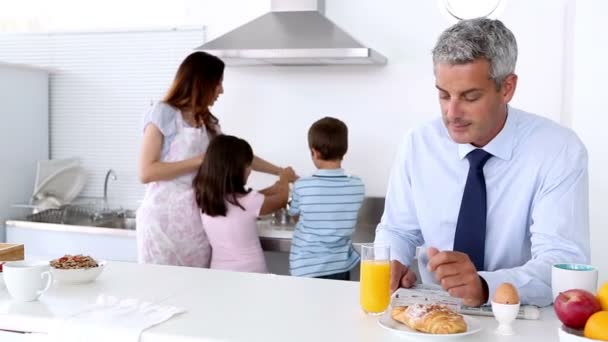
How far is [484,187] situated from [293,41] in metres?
1.57

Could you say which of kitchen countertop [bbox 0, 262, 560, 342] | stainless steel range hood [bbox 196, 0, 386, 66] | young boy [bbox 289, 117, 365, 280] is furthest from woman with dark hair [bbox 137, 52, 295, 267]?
kitchen countertop [bbox 0, 262, 560, 342]

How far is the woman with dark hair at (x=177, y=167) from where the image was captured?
2.74 meters

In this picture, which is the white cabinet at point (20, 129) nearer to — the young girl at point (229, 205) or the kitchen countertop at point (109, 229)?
the kitchen countertop at point (109, 229)

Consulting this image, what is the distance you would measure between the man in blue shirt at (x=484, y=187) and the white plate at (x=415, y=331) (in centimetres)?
9

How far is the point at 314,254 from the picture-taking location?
8.93 ft

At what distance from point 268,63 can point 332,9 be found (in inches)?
15.5

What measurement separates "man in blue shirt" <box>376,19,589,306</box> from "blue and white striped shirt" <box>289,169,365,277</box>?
0.89m

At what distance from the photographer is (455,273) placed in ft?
4.59

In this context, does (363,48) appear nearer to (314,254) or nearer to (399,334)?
(314,254)

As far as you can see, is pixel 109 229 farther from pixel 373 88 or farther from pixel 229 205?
pixel 373 88

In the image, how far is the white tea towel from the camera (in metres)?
1.35

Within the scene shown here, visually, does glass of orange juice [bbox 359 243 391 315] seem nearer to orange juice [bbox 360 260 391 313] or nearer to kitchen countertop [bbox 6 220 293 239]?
orange juice [bbox 360 260 391 313]

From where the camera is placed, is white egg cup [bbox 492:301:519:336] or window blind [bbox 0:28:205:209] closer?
white egg cup [bbox 492:301:519:336]

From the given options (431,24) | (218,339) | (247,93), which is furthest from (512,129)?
(247,93)
